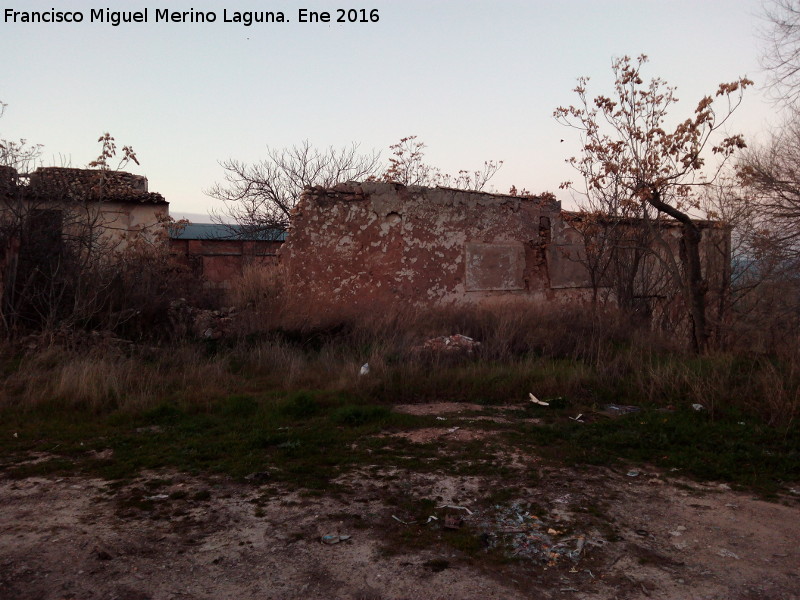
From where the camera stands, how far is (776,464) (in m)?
4.41

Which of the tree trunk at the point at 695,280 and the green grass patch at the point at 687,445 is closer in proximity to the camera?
the green grass patch at the point at 687,445

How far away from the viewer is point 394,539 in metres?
3.28

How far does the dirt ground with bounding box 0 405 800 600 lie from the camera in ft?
9.14

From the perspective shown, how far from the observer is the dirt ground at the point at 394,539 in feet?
9.14

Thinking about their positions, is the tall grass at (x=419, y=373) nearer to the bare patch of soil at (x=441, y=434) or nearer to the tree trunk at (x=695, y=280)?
the tree trunk at (x=695, y=280)

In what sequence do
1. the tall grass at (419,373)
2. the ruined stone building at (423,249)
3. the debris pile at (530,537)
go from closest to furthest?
the debris pile at (530,537), the tall grass at (419,373), the ruined stone building at (423,249)

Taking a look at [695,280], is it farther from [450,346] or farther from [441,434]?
[441,434]

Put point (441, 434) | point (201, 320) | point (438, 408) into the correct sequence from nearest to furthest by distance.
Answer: point (441, 434), point (438, 408), point (201, 320)

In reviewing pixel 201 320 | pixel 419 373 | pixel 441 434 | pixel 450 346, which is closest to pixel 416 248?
pixel 450 346

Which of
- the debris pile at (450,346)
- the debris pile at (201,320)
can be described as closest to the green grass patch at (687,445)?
the debris pile at (450,346)

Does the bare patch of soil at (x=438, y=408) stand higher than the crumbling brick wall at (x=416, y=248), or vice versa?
the crumbling brick wall at (x=416, y=248)

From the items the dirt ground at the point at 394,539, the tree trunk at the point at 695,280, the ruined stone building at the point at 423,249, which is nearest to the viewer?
the dirt ground at the point at 394,539

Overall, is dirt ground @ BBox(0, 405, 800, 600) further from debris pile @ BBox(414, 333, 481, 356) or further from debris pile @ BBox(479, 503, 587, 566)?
debris pile @ BBox(414, 333, 481, 356)

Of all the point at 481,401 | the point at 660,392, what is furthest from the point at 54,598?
the point at 660,392
